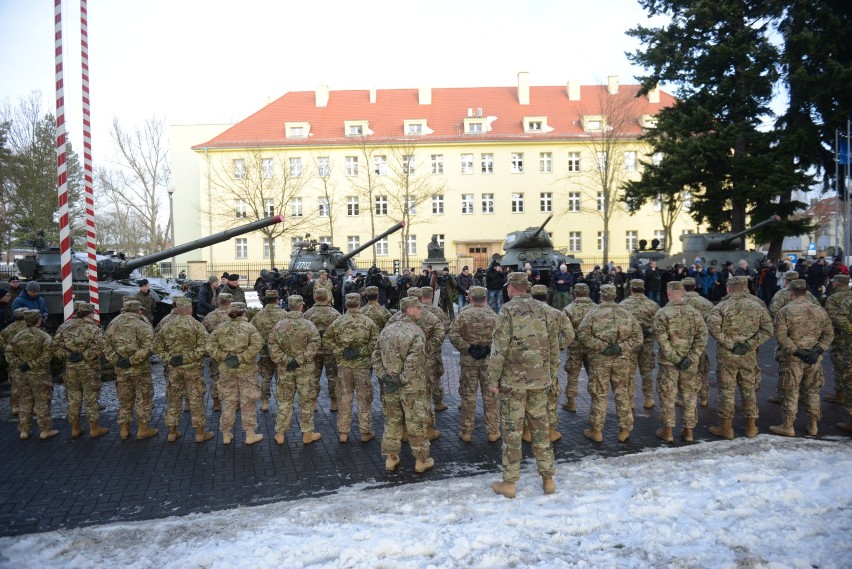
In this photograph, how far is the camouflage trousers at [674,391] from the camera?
22.9ft

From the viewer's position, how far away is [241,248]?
43.9 meters

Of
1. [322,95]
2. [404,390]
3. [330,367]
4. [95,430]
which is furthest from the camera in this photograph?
[322,95]

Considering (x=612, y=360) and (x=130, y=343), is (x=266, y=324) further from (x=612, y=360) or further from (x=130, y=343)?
(x=612, y=360)

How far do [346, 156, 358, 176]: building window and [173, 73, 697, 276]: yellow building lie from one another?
3.0 inches

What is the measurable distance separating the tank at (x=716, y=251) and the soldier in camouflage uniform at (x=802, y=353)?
1502 cm

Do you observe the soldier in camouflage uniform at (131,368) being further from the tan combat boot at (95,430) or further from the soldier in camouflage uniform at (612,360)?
the soldier in camouflage uniform at (612,360)

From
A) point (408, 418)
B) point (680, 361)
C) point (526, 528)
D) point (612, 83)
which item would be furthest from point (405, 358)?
point (612, 83)

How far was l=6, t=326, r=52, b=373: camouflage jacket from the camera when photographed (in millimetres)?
7496

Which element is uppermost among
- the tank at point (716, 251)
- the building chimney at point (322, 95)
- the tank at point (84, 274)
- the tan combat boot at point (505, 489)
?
the building chimney at point (322, 95)

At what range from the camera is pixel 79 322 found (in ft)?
25.5

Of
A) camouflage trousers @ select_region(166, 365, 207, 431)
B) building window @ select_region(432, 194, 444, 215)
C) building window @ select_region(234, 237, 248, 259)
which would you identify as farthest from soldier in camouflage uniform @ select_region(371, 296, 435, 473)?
building window @ select_region(234, 237, 248, 259)

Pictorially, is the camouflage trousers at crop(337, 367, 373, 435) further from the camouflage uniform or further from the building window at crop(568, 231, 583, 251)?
the building window at crop(568, 231, 583, 251)

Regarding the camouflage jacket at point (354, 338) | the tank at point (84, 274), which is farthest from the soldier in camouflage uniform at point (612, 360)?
the tank at point (84, 274)

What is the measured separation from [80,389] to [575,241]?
39.7m
